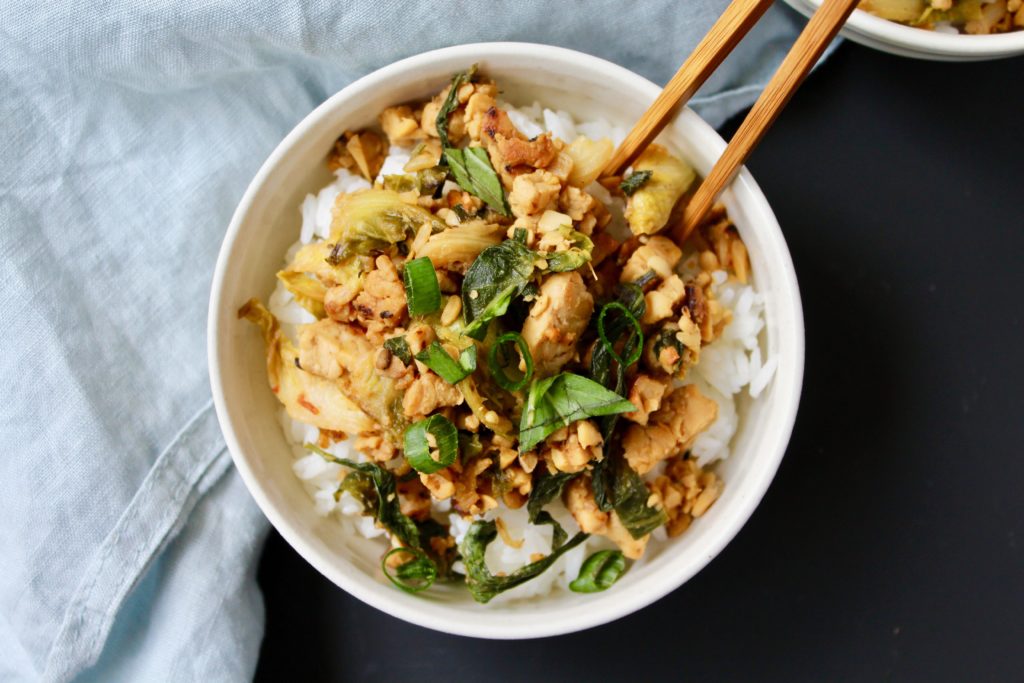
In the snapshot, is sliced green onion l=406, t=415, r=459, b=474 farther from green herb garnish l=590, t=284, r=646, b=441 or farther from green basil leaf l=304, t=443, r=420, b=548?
green herb garnish l=590, t=284, r=646, b=441

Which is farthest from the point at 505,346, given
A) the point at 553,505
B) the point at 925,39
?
the point at 925,39

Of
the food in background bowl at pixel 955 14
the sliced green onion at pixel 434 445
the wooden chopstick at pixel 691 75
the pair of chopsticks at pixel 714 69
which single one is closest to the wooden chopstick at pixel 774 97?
the pair of chopsticks at pixel 714 69

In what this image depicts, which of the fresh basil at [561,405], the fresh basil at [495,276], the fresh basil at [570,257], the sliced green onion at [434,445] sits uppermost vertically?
the fresh basil at [570,257]

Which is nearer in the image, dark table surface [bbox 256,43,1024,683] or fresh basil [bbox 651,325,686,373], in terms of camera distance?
fresh basil [bbox 651,325,686,373]

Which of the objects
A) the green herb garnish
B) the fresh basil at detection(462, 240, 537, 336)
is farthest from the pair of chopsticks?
the fresh basil at detection(462, 240, 537, 336)

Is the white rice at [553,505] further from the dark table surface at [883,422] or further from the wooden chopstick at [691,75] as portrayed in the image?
the dark table surface at [883,422]
